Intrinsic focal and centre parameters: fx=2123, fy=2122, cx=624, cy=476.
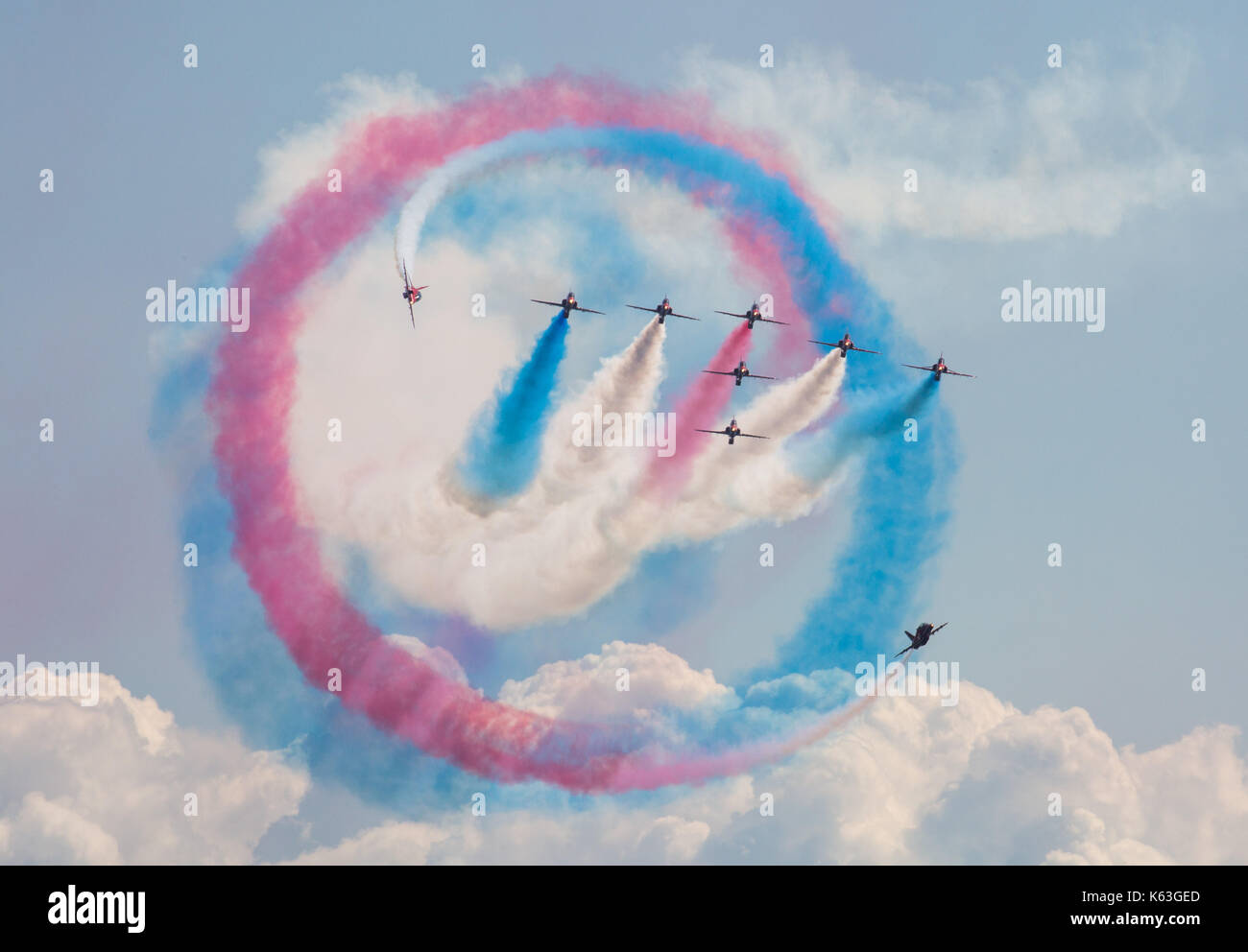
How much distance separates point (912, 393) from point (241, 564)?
40.9 meters

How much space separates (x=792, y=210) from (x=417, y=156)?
21894mm

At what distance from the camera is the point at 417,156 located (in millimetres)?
120438
